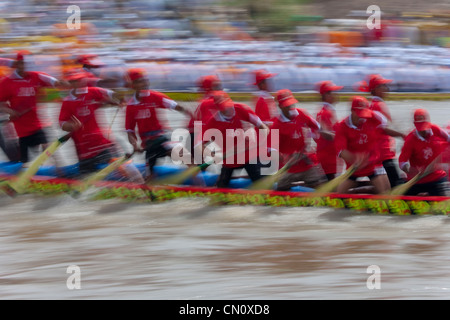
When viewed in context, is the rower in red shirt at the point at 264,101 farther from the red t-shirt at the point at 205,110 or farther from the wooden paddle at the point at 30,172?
the wooden paddle at the point at 30,172

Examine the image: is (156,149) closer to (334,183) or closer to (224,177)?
(224,177)

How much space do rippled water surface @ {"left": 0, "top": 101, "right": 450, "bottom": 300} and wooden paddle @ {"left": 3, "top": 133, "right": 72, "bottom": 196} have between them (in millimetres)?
152

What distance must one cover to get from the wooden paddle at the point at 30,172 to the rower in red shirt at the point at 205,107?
58.7 inches

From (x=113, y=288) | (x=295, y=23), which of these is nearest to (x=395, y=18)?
(x=295, y=23)

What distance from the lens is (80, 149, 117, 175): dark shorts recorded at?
9.27 m

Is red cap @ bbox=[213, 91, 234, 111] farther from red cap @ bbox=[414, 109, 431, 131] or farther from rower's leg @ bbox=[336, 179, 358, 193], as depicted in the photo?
red cap @ bbox=[414, 109, 431, 131]

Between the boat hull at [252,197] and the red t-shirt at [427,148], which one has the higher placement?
the red t-shirt at [427,148]

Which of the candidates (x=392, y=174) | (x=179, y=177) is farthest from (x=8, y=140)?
(x=392, y=174)

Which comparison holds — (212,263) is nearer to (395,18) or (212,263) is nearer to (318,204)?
(318,204)

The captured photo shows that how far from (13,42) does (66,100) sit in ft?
40.2

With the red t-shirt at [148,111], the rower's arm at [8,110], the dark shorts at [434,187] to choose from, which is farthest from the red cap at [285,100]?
the rower's arm at [8,110]

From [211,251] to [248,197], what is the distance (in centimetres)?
160

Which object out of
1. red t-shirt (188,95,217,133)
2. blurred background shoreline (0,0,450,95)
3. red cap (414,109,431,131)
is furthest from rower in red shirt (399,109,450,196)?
blurred background shoreline (0,0,450,95)

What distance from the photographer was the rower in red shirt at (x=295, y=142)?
8.57m
